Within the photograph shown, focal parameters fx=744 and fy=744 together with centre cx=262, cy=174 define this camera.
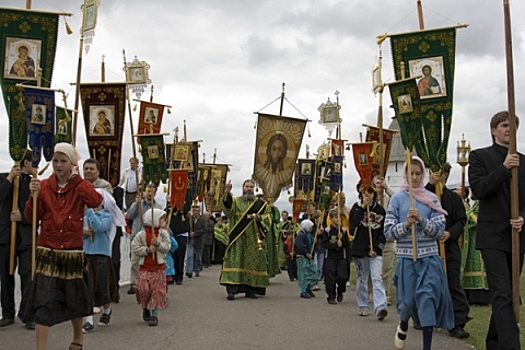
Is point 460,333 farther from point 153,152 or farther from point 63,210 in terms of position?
point 153,152

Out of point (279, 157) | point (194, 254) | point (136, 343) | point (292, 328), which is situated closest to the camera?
point (136, 343)

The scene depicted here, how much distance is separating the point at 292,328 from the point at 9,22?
5078mm

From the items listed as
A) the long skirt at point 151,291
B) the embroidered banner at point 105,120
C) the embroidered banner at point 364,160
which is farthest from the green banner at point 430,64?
the embroidered banner at point 105,120

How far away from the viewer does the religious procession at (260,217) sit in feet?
21.3

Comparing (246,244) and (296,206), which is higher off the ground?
(296,206)

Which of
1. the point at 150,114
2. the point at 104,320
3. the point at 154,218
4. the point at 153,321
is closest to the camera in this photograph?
the point at 104,320

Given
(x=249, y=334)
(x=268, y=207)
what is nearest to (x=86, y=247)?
(x=249, y=334)

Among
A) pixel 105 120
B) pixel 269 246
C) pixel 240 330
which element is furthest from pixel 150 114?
pixel 240 330

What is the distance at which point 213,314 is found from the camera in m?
10.9

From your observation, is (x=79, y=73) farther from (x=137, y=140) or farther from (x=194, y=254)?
(x=194, y=254)

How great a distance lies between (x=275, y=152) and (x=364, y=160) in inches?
114

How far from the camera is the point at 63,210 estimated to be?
21.7 ft

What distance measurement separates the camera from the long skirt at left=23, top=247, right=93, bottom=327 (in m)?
6.48

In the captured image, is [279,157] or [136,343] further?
[279,157]
